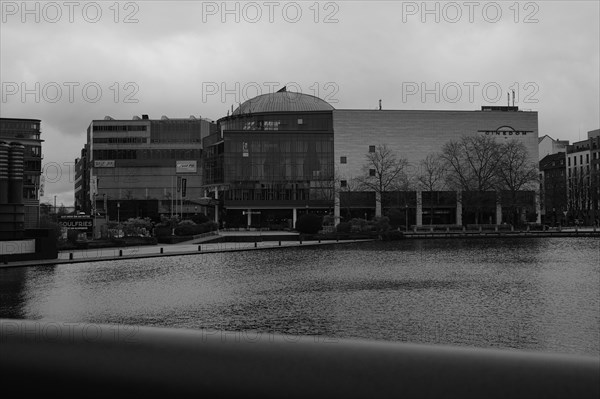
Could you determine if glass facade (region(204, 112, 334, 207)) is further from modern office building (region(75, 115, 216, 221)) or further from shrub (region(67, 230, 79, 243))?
shrub (region(67, 230, 79, 243))

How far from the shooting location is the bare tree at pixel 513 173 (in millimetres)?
88713

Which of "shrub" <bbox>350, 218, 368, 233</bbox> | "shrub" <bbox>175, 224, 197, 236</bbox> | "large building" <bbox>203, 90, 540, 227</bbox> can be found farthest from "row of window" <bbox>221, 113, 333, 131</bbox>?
"shrub" <bbox>175, 224, 197, 236</bbox>

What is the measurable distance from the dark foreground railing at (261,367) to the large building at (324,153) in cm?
9947

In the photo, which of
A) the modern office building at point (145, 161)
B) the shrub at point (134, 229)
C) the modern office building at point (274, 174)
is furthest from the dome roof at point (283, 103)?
the shrub at point (134, 229)

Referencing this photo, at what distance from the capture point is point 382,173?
9706 cm

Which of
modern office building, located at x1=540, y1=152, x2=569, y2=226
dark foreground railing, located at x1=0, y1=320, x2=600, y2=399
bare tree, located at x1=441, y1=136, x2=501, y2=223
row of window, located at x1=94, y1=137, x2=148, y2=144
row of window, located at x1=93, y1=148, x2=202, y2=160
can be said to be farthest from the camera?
row of window, located at x1=94, y1=137, x2=148, y2=144

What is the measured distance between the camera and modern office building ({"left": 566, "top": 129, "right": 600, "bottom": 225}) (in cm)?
11425

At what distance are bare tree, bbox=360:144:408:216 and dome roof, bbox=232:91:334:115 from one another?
63.5ft

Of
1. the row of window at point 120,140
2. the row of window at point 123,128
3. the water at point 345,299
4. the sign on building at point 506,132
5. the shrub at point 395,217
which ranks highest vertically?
the row of window at point 123,128


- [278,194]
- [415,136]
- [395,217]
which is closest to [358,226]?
[395,217]

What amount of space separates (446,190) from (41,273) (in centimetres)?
8265

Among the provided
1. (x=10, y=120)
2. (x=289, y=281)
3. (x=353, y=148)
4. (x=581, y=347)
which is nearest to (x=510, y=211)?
(x=353, y=148)

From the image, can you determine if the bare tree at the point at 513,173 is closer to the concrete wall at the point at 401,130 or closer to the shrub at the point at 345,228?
the concrete wall at the point at 401,130

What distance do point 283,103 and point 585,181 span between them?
65.9 metres
